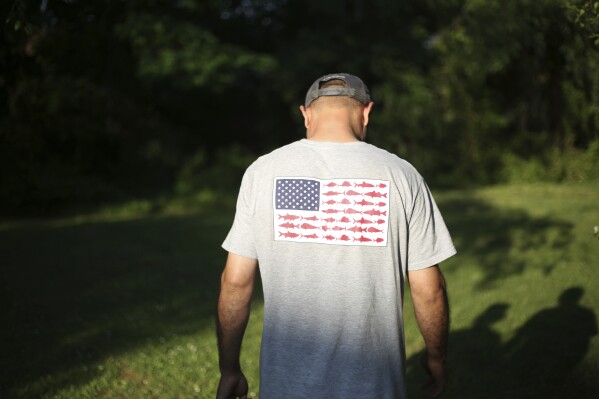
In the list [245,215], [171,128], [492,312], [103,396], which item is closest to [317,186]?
[245,215]

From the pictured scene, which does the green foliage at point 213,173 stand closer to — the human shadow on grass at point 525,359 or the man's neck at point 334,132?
the human shadow on grass at point 525,359

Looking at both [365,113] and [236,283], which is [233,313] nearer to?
[236,283]

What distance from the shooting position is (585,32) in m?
4.34

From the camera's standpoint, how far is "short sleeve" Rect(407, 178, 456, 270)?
8.05 feet

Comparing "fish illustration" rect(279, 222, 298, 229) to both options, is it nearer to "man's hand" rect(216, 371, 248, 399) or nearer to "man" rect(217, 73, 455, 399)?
"man" rect(217, 73, 455, 399)

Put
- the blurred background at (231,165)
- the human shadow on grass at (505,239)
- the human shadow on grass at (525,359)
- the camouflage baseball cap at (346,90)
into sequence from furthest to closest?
the human shadow on grass at (505,239)
the blurred background at (231,165)
the human shadow on grass at (525,359)
the camouflage baseball cap at (346,90)

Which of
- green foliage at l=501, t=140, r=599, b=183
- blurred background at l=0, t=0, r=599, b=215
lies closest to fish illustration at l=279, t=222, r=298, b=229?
blurred background at l=0, t=0, r=599, b=215

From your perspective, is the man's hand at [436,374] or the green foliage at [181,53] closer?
the man's hand at [436,374]

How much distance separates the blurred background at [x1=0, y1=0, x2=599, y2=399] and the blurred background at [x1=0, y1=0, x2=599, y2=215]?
82 millimetres

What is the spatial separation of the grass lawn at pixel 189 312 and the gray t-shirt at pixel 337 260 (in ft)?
9.60

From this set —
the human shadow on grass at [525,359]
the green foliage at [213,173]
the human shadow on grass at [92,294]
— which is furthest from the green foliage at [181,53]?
the human shadow on grass at [525,359]

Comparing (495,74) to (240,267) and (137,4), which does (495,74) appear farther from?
(240,267)

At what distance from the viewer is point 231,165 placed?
22.0m

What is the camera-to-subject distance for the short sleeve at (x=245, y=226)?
2539 millimetres
